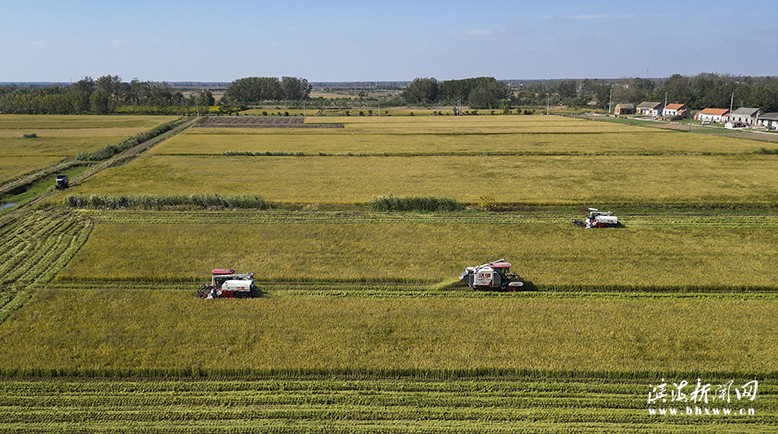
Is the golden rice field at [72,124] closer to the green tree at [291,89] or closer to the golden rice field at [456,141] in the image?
the golden rice field at [456,141]

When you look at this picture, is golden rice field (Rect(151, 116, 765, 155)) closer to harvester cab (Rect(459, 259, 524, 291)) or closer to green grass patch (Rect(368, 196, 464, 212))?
green grass patch (Rect(368, 196, 464, 212))

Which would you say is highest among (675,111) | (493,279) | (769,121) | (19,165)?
(675,111)

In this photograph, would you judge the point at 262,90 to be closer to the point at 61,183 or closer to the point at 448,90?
the point at 448,90

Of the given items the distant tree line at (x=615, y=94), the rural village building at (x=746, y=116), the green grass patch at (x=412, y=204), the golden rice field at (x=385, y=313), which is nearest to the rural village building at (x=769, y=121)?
the rural village building at (x=746, y=116)

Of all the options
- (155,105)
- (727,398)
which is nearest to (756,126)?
(727,398)

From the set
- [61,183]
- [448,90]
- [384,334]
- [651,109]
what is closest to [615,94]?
[651,109]
